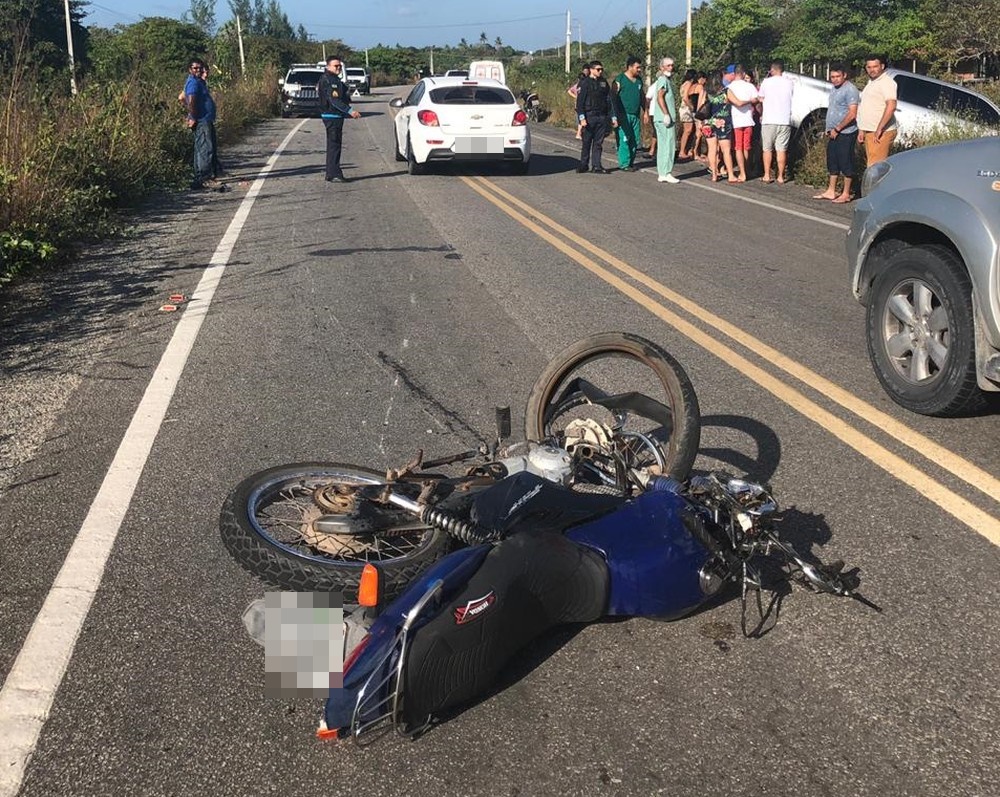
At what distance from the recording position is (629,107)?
18.0 metres

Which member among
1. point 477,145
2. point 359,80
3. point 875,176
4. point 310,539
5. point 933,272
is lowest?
point 310,539

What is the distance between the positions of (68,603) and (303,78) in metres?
40.0

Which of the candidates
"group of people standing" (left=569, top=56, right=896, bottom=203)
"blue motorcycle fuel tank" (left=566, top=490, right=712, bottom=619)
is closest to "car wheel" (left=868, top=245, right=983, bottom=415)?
"blue motorcycle fuel tank" (left=566, top=490, right=712, bottom=619)

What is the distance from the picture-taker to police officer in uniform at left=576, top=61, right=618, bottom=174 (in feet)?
56.5

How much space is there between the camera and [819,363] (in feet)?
21.1

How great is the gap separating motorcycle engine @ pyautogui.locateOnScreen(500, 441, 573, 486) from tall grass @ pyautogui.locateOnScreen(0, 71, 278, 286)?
6243 mm

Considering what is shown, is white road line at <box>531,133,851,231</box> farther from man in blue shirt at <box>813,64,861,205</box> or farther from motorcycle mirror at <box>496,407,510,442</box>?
motorcycle mirror at <box>496,407,510,442</box>

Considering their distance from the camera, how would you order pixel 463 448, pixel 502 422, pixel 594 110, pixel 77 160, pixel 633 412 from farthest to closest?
pixel 594 110, pixel 77 160, pixel 463 448, pixel 633 412, pixel 502 422

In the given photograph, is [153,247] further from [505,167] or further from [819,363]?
[505,167]

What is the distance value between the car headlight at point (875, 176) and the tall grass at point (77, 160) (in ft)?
21.1

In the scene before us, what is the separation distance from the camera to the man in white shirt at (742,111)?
1586 cm

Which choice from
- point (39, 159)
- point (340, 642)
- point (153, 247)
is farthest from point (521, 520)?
point (39, 159)

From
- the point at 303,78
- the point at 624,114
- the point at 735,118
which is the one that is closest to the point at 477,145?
the point at 624,114

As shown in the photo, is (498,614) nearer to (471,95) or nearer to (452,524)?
(452,524)
